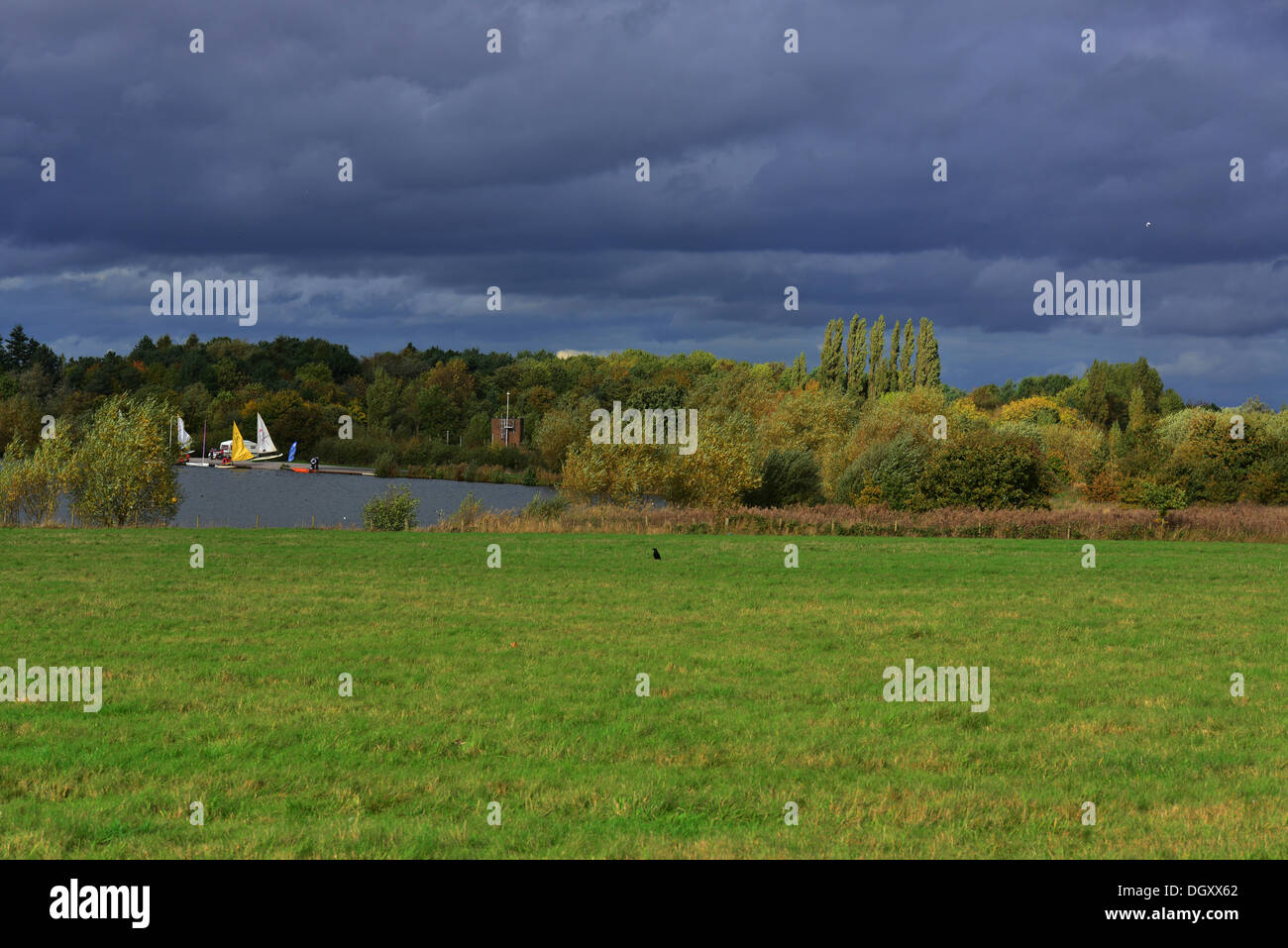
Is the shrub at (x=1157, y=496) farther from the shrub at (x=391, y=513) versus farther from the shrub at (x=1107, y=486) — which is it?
the shrub at (x=391, y=513)

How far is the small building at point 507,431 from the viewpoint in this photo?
124 m

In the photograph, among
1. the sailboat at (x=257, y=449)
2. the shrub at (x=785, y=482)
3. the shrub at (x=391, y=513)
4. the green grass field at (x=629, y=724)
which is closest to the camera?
the green grass field at (x=629, y=724)

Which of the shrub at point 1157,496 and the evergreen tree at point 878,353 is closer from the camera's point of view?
the shrub at point 1157,496

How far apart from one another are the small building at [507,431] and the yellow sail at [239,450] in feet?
89.0

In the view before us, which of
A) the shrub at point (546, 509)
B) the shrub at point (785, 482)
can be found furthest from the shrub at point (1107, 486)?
the shrub at point (546, 509)

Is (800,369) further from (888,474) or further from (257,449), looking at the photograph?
(257,449)

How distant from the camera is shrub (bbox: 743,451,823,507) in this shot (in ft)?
184

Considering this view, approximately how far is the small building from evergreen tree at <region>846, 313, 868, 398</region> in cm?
4364

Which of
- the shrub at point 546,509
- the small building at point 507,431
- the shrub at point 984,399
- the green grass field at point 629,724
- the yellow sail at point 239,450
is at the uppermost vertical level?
the shrub at point 984,399

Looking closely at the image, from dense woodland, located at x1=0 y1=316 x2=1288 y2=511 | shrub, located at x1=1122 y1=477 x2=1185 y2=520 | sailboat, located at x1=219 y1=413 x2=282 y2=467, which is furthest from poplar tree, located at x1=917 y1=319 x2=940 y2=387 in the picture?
sailboat, located at x1=219 y1=413 x2=282 y2=467

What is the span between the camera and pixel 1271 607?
2269 centimetres

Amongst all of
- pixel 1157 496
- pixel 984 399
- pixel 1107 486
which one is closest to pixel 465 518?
pixel 1157 496

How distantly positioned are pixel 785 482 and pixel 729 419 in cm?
459
